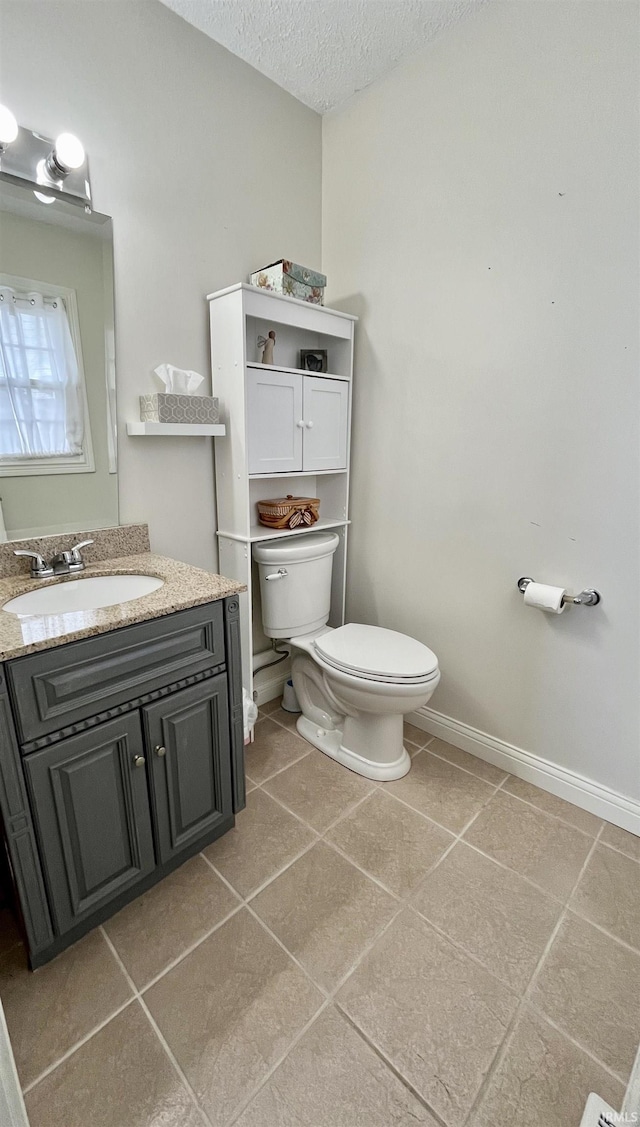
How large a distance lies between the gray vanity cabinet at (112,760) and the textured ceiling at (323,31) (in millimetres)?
1856

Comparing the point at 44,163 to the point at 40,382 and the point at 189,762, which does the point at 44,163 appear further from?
the point at 189,762

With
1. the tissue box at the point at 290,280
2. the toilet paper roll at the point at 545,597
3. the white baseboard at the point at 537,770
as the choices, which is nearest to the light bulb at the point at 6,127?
the tissue box at the point at 290,280

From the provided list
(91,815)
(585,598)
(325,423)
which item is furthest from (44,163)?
(585,598)

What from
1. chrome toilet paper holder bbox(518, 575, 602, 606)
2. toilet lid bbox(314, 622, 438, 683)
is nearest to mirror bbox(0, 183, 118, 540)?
toilet lid bbox(314, 622, 438, 683)

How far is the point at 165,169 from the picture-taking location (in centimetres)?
159

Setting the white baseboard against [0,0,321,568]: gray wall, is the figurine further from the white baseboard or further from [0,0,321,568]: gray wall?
the white baseboard

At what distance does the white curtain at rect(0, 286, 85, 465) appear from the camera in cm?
133

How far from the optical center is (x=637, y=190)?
4.31 feet

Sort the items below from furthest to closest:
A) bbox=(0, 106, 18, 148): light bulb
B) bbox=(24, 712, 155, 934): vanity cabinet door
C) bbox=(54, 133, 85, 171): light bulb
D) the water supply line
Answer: the water supply line, bbox=(54, 133, 85, 171): light bulb, bbox=(0, 106, 18, 148): light bulb, bbox=(24, 712, 155, 934): vanity cabinet door

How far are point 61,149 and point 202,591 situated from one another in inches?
49.1

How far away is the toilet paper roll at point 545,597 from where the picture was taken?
5.12ft

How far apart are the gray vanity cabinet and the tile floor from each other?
0.15m

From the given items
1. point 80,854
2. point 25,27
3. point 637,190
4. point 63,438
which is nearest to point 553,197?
point 637,190

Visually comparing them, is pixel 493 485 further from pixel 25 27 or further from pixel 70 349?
pixel 25 27
